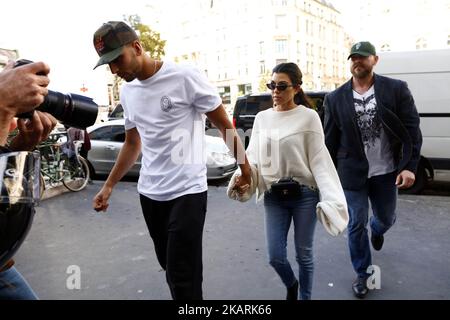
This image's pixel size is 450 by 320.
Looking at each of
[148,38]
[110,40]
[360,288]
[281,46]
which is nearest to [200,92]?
[110,40]

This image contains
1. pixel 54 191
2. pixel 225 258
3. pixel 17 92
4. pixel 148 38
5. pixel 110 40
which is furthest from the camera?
pixel 148 38

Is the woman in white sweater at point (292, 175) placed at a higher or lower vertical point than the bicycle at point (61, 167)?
higher

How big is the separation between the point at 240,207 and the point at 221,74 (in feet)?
178

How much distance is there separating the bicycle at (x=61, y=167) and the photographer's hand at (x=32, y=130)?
564cm

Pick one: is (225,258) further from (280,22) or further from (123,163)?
(280,22)

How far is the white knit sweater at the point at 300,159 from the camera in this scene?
7.80 ft

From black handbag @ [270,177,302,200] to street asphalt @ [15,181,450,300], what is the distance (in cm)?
91

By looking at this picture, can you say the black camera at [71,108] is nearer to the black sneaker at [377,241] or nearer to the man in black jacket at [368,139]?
the man in black jacket at [368,139]

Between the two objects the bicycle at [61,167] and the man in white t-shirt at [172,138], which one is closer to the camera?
the man in white t-shirt at [172,138]

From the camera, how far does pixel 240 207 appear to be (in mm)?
5391

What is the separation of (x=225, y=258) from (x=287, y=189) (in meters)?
1.50

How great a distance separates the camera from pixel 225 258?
12.0ft

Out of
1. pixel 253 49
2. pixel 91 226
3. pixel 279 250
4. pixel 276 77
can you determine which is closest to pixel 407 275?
pixel 279 250

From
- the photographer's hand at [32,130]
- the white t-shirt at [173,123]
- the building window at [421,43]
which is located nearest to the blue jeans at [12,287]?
the photographer's hand at [32,130]
